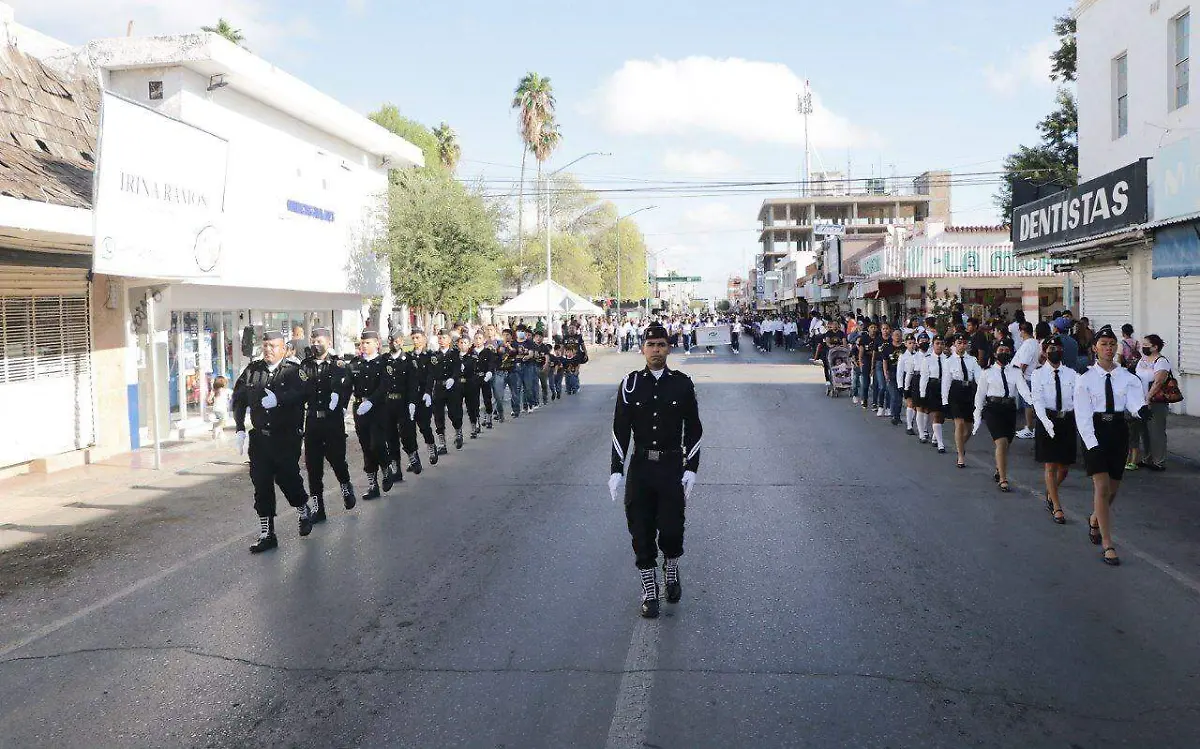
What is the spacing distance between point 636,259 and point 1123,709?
86208 millimetres

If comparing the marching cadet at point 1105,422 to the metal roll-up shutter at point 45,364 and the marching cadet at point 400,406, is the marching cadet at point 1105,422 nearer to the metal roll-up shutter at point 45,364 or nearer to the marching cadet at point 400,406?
the marching cadet at point 400,406

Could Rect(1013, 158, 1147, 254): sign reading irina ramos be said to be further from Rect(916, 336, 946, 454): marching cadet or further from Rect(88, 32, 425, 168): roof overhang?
Rect(88, 32, 425, 168): roof overhang

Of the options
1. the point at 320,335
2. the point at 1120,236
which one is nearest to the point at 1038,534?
the point at 320,335

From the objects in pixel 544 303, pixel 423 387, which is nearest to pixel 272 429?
pixel 423 387

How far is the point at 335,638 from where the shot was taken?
19.3 feet

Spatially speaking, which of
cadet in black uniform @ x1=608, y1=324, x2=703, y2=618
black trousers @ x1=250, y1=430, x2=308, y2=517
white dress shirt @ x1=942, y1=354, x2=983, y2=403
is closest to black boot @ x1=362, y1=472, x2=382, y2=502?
black trousers @ x1=250, y1=430, x2=308, y2=517

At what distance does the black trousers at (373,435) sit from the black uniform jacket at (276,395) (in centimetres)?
164

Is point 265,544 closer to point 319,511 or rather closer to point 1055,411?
point 319,511

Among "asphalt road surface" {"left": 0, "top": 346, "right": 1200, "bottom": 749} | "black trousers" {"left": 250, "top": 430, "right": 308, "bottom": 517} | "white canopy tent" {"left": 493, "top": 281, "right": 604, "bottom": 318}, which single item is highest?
"white canopy tent" {"left": 493, "top": 281, "right": 604, "bottom": 318}

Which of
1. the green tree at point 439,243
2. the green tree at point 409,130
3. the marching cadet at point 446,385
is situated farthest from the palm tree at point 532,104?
the marching cadet at point 446,385

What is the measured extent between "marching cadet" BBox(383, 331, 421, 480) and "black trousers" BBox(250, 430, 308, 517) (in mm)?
2280

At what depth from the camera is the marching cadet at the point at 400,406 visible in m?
11.5

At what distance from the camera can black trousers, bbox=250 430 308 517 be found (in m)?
8.46

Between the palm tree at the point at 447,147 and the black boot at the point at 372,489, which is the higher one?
the palm tree at the point at 447,147
